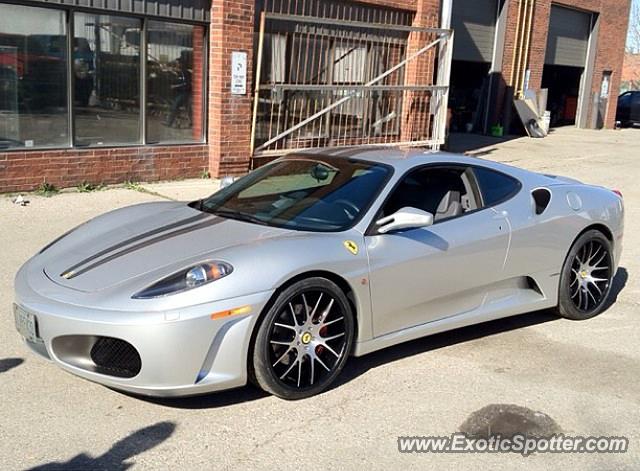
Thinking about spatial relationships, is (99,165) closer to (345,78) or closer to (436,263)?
(345,78)

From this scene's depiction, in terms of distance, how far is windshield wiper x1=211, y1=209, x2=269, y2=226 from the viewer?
474cm

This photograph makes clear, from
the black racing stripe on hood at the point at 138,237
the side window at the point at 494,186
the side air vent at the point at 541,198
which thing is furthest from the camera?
the side air vent at the point at 541,198

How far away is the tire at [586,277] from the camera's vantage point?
5848mm

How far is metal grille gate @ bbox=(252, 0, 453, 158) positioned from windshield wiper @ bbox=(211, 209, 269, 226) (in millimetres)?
6840

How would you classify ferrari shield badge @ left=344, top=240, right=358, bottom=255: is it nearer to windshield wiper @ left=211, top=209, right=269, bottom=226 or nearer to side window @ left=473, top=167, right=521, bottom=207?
windshield wiper @ left=211, top=209, right=269, bottom=226

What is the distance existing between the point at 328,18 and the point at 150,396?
9.92 meters

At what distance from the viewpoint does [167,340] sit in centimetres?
375

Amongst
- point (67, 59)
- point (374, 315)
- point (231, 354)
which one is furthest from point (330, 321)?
point (67, 59)

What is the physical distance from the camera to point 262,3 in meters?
11.9

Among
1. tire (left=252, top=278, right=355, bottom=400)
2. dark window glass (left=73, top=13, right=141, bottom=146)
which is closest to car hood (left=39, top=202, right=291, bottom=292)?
tire (left=252, top=278, right=355, bottom=400)

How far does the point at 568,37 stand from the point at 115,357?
2430cm

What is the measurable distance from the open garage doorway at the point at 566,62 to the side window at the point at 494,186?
2012cm

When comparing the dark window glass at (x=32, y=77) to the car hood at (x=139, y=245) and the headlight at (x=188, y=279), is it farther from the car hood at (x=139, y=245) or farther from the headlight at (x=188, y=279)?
the headlight at (x=188, y=279)

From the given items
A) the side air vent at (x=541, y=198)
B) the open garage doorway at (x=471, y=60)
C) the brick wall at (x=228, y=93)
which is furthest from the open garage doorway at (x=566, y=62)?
the side air vent at (x=541, y=198)
